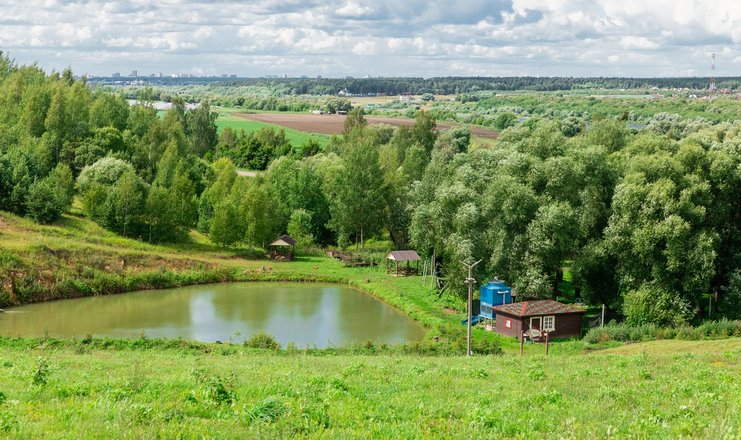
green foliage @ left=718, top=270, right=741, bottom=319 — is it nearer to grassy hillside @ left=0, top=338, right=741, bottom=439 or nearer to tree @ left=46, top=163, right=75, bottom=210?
A: grassy hillside @ left=0, top=338, right=741, bottom=439

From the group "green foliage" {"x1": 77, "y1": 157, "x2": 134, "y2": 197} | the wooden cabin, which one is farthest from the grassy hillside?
"green foliage" {"x1": 77, "y1": 157, "x2": 134, "y2": 197}

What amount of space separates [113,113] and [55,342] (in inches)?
2102

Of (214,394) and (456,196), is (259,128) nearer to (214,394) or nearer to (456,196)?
(456,196)

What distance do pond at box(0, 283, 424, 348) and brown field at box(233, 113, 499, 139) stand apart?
232 ft

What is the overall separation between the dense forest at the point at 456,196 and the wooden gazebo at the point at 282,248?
1213 mm

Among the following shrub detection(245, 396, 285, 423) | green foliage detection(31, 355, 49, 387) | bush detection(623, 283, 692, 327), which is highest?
shrub detection(245, 396, 285, 423)

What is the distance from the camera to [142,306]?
147 ft

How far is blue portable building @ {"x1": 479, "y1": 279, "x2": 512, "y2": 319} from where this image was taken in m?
38.7

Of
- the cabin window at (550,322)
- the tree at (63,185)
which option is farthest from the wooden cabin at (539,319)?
the tree at (63,185)

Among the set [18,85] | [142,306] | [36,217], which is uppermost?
[18,85]

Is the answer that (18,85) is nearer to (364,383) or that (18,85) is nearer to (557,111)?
(364,383)

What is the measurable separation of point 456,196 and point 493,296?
7602 mm

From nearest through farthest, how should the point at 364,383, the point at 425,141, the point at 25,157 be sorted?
the point at 364,383 < the point at 25,157 < the point at 425,141

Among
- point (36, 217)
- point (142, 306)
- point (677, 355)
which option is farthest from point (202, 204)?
point (677, 355)
